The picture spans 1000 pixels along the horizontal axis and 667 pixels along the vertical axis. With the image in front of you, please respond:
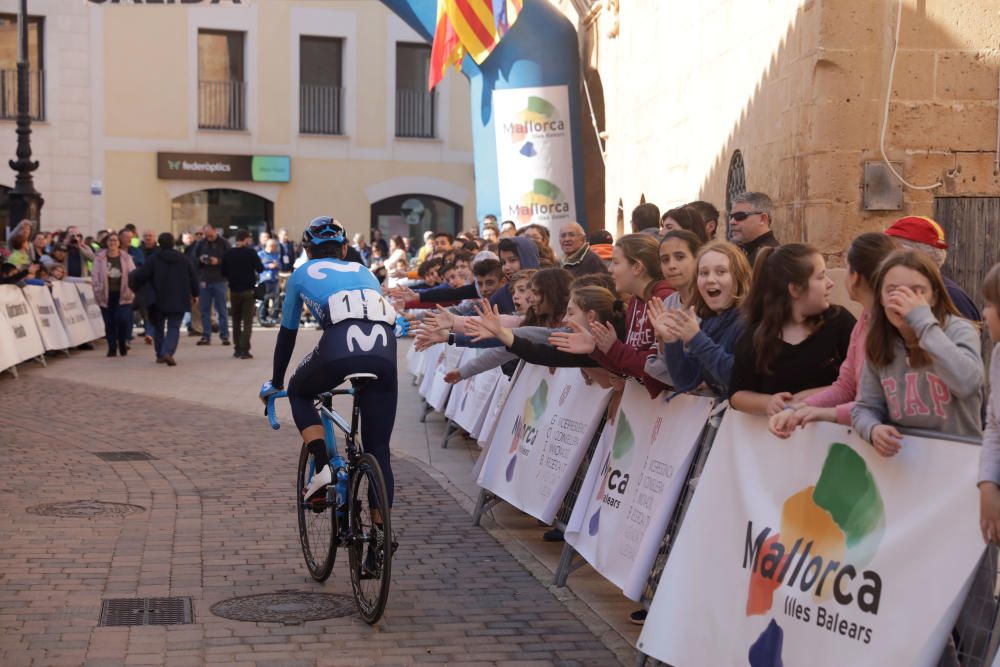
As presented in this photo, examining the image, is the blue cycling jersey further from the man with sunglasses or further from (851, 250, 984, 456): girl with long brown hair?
(851, 250, 984, 456): girl with long brown hair

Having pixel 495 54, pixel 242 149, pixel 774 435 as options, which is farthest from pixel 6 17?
pixel 774 435

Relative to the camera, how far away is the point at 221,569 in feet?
25.0

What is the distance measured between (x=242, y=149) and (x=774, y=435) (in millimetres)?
32565

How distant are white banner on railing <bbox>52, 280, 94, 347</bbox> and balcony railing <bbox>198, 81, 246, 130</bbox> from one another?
14.2 meters

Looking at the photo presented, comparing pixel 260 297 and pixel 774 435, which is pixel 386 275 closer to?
pixel 260 297

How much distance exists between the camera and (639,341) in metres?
7.12

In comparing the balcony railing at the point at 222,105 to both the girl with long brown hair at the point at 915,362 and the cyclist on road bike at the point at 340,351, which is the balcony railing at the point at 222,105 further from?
the girl with long brown hair at the point at 915,362

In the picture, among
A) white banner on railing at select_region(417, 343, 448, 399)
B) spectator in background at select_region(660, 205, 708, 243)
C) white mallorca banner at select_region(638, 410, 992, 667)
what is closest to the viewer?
white mallorca banner at select_region(638, 410, 992, 667)

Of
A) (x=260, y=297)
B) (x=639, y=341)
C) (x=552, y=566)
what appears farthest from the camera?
(x=260, y=297)

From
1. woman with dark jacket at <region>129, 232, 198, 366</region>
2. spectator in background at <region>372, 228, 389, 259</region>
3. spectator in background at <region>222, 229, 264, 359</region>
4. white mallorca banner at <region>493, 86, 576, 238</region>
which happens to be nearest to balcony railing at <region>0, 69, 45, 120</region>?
spectator in background at <region>372, 228, 389, 259</region>

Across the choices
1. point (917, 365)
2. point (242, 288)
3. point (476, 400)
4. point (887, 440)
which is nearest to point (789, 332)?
point (917, 365)

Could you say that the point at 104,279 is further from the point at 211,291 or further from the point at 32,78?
the point at 32,78

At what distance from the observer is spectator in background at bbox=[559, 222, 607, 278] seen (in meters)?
10.9

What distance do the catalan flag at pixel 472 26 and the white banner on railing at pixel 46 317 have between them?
6379 mm
